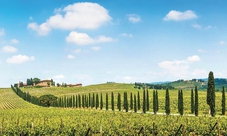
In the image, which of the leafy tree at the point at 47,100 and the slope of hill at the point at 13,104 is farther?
the leafy tree at the point at 47,100

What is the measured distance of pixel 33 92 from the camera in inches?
6649

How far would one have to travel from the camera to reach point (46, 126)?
3553cm

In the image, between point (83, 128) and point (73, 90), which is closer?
point (83, 128)

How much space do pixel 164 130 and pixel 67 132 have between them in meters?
11.7

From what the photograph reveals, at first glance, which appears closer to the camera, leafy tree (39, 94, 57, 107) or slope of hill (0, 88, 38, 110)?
slope of hill (0, 88, 38, 110)

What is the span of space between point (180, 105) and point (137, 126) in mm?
28313

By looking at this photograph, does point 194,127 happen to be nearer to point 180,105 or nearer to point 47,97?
point 180,105

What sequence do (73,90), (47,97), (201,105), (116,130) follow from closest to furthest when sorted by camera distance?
(116,130) → (201,105) → (47,97) → (73,90)

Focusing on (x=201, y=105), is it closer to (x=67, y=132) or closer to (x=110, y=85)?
(x=67, y=132)

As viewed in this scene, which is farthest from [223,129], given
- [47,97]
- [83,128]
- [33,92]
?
[33,92]

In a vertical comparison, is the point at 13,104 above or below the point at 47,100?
below

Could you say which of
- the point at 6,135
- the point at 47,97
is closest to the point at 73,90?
the point at 47,97

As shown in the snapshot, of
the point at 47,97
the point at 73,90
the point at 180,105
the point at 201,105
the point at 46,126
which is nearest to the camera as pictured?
the point at 46,126

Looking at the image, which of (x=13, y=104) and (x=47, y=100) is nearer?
(x=13, y=104)
